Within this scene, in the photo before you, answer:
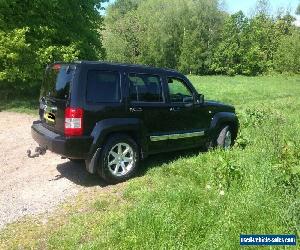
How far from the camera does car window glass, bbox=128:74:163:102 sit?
7.16 meters

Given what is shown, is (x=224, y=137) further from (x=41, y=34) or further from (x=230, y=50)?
(x=230, y=50)

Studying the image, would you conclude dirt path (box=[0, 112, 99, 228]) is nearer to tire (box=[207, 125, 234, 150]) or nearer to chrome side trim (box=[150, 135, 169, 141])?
chrome side trim (box=[150, 135, 169, 141])

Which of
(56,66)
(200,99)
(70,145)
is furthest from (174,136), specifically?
(56,66)

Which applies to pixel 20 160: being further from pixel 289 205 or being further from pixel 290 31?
pixel 290 31

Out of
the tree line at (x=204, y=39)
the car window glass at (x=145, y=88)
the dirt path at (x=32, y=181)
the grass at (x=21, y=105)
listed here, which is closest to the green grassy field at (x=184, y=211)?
the dirt path at (x=32, y=181)

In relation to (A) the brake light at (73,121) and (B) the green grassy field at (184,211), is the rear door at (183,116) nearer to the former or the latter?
(B) the green grassy field at (184,211)

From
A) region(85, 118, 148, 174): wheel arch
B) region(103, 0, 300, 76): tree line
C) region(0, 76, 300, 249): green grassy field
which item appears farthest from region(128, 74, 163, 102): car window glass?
region(103, 0, 300, 76): tree line

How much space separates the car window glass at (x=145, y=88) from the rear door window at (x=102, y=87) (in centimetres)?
32

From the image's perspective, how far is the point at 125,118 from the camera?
22.8 feet

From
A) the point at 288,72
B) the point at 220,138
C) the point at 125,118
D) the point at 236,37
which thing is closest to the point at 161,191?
the point at 125,118

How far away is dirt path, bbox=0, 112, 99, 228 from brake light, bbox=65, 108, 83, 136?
999 millimetres

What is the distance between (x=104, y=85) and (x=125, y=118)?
0.68 meters

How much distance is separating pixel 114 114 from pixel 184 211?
223 centimetres

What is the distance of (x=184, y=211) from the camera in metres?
5.37
